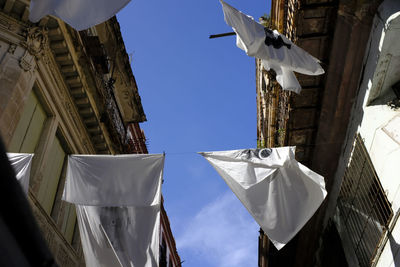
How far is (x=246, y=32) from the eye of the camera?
7.75 meters

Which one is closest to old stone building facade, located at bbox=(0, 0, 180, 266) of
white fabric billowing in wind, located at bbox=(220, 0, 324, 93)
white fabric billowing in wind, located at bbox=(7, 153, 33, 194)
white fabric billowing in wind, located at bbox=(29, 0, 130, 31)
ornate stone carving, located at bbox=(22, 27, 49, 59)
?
ornate stone carving, located at bbox=(22, 27, 49, 59)

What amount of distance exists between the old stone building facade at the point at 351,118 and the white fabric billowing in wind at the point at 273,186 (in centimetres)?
160

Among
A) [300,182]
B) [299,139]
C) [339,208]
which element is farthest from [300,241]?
[300,182]

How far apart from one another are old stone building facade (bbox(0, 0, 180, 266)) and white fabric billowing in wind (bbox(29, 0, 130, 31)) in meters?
2.35

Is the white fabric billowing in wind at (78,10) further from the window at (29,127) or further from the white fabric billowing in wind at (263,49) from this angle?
the window at (29,127)

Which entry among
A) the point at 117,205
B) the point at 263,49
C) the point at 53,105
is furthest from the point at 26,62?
the point at 263,49

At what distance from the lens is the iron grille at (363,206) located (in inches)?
306

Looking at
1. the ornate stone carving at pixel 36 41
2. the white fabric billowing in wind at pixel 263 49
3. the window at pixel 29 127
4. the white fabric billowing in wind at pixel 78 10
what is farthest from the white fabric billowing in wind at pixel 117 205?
the white fabric billowing in wind at pixel 263 49

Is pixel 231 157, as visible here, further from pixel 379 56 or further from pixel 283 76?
pixel 379 56

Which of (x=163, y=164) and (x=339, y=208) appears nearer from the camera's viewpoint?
(x=163, y=164)

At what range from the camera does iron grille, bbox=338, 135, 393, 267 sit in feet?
25.5

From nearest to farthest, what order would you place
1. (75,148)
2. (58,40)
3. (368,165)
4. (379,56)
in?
(379,56)
(368,165)
(58,40)
(75,148)

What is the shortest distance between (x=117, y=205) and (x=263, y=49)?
4.31 m

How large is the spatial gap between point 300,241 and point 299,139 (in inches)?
155
